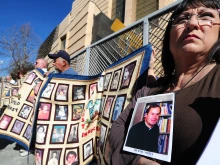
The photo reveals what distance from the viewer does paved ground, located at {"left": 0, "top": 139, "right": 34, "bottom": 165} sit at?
2.27 metres

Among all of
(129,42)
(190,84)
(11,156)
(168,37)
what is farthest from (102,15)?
(190,84)

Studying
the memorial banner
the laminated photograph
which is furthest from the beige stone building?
the laminated photograph

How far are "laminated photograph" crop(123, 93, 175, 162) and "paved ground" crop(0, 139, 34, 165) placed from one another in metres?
1.90

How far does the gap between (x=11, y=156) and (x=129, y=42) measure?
2193 millimetres

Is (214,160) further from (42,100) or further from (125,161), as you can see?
(42,100)

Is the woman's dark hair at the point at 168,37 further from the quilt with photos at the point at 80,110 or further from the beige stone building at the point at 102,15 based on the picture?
the beige stone building at the point at 102,15

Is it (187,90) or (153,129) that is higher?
(187,90)

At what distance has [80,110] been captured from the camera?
6.31 feet

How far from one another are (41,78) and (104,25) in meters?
3.92

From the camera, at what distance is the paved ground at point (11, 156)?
89.5 inches

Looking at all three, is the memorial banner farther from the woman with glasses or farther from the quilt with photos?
the woman with glasses

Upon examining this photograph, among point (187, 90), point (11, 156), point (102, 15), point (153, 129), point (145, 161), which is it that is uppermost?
point (102, 15)

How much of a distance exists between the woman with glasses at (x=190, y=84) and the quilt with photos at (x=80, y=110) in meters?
0.35

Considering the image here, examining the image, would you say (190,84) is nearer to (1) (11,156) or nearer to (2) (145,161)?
(2) (145,161)
